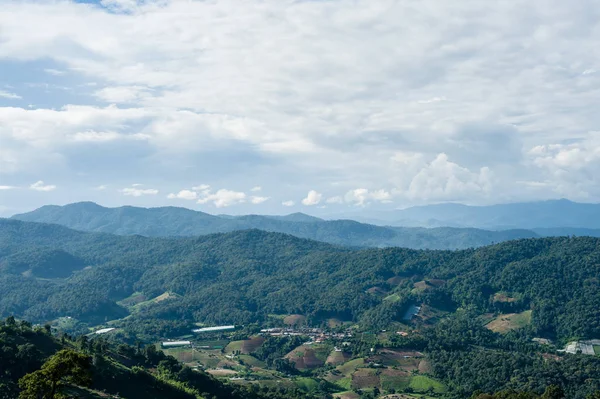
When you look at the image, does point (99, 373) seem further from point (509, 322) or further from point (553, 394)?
point (509, 322)

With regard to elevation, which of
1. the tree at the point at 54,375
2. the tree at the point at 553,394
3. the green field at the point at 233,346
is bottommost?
the green field at the point at 233,346

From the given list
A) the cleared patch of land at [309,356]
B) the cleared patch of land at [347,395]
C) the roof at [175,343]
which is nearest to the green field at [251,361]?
the cleared patch of land at [309,356]

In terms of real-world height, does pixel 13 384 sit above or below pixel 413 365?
above

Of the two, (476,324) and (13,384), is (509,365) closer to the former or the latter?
(476,324)

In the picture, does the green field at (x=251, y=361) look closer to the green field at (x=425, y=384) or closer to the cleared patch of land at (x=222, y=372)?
the cleared patch of land at (x=222, y=372)

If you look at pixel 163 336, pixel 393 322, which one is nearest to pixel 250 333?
pixel 163 336

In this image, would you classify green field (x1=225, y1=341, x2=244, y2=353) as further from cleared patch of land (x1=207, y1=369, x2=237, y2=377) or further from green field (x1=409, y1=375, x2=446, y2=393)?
green field (x1=409, y1=375, x2=446, y2=393)

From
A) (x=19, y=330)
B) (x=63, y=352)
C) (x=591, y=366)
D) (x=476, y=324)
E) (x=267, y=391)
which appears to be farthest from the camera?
(x=476, y=324)

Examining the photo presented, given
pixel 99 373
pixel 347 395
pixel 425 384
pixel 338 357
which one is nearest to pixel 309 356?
pixel 338 357
